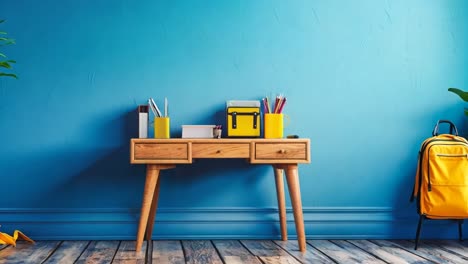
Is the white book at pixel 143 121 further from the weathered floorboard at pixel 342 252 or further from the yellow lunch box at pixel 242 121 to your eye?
the weathered floorboard at pixel 342 252

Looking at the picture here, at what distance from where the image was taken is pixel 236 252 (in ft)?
8.70

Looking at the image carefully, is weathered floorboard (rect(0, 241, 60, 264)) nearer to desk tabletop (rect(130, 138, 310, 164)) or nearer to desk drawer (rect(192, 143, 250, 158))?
desk tabletop (rect(130, 138, 310, 164))

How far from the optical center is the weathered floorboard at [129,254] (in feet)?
8.00

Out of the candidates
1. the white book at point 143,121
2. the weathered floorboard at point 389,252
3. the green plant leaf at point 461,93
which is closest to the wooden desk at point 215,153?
the white book at point 143,121

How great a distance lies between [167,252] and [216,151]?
1.81ft

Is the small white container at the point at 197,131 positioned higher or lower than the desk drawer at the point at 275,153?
higher

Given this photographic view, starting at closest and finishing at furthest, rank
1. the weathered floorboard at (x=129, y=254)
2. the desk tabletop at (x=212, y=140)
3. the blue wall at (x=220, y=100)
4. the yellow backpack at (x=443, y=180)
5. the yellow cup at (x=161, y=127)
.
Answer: the weathered floorboard at (x=129, y=254), the desk tabletop at (x=212, y=140), the yellow backpack at (x=443, y=180), the yellow cup at (x=161, y=127), the blue wall at (x=220, y=100)

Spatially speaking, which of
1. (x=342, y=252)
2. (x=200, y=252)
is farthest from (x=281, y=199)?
(x=200, y=252)

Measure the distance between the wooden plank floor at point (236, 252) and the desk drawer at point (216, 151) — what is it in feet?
1.57

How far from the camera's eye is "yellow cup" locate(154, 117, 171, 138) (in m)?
2.87

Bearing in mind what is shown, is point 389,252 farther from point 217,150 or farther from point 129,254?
point 129,254

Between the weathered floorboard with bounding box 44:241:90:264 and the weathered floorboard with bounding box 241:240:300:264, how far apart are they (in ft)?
2.78

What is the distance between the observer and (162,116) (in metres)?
3.01

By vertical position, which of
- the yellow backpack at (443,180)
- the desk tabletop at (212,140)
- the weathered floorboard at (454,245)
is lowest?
the weathered floorboard at (454,245)
